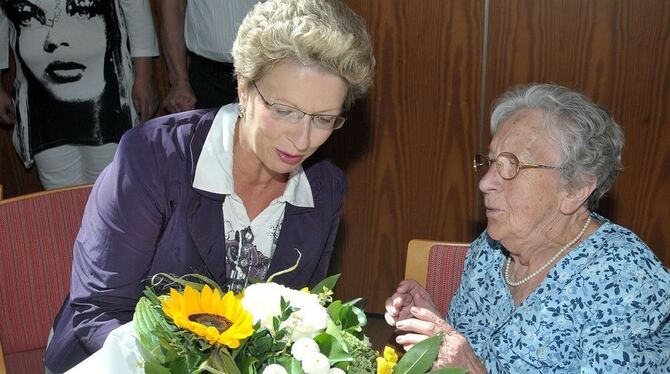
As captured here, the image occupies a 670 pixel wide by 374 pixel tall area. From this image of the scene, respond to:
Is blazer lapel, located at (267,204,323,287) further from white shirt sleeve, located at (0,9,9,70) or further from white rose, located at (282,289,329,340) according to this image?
white shirt sleeve, located at (0,9,9,70)

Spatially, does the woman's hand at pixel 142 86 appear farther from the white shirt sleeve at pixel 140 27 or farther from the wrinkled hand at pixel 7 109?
the wrinkled hand at pixel 7 109

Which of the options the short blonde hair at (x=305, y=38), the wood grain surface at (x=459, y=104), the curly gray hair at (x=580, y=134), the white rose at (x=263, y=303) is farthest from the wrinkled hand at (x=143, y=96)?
the white rose at (x=263, y=303)

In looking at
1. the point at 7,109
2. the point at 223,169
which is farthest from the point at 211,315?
the point at 7,109

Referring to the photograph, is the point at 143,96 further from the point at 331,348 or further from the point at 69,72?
the point at 331,348

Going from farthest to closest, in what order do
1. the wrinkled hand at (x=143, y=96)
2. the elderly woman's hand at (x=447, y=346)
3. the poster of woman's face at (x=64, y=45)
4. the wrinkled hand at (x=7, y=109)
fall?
the wrinkled hand at (x=7, y=109) → the wrinkled hand at (x=143, y=96) → the poster of woman's face at (x=64, y=45) → the elderly woman's hand at (x=447, y=346)

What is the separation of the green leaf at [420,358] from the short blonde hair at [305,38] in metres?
0.66

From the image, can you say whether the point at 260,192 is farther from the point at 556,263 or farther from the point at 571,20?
the point at 571,20

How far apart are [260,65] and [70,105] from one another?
5.44ft

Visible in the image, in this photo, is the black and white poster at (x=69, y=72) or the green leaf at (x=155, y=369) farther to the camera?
the black and white poster at (x=69, y=72)

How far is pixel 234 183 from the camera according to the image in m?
1.93

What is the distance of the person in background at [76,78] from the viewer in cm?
305

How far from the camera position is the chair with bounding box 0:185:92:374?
2.05 m

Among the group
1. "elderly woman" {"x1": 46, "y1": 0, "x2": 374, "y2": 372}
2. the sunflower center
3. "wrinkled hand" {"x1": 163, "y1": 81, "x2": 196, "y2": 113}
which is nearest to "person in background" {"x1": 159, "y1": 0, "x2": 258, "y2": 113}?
"wrinkled hand" {"x1": 163, "y1": 81, "x2": 196, "y2": 113}

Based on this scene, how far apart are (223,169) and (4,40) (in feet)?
6.21
